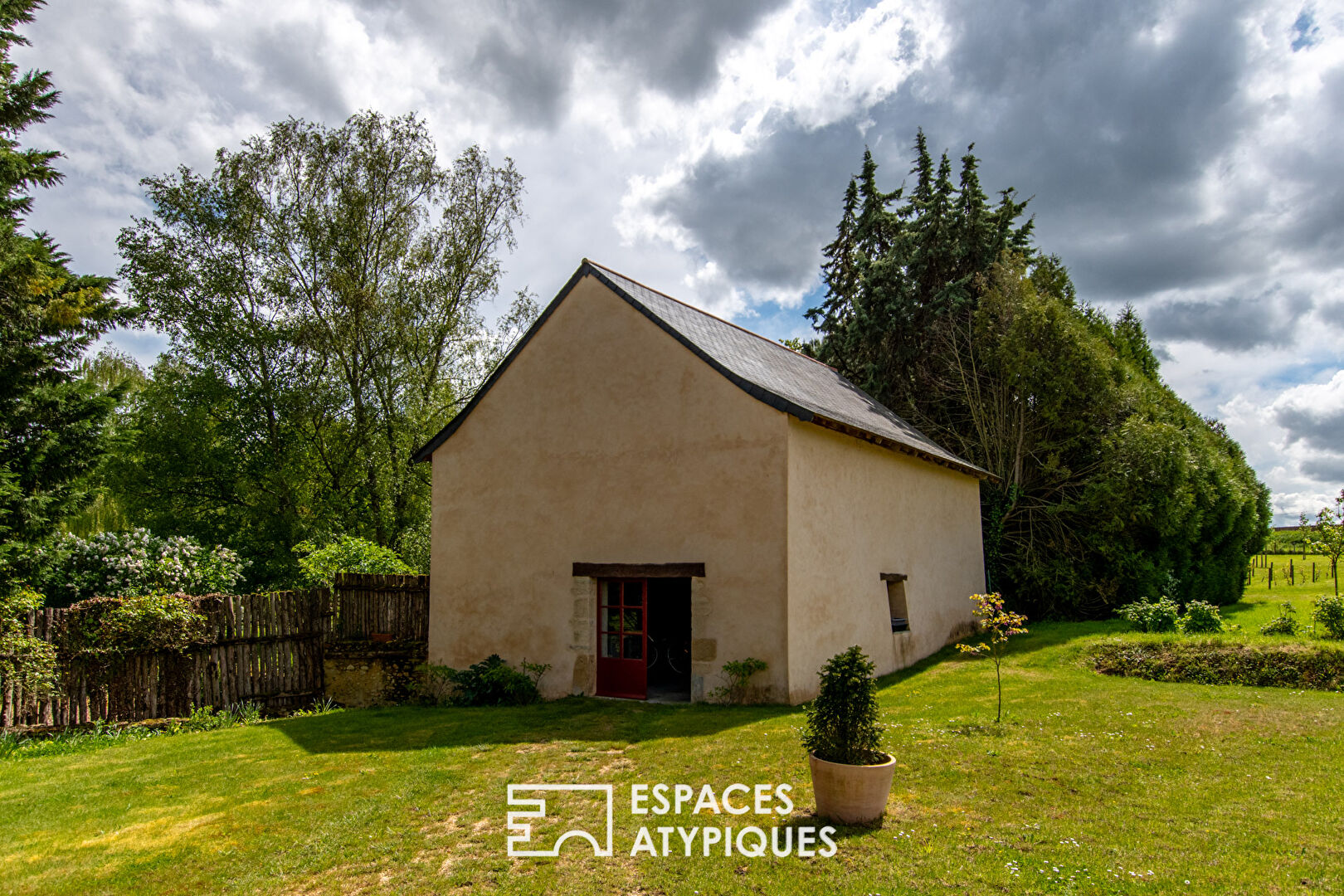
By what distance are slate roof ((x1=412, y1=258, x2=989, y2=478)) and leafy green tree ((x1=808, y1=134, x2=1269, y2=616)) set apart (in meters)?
3.43

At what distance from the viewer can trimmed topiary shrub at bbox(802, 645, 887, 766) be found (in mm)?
5457

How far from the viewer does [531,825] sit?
5801mm

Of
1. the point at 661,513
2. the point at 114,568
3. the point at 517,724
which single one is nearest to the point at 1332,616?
the point at 661,513

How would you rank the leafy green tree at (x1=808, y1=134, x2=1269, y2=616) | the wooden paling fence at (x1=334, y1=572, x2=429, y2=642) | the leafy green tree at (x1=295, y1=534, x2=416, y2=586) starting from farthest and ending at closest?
the leafy green tree at (x1=808, y1=134, x2=1269, y2=616) → the leafy green tree at (x1=295, y1=534, x2=416, y2=586) → the wooden paling fence at (x1=334, y1=572, x2=429, y2=642)

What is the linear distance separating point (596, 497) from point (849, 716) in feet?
23.0

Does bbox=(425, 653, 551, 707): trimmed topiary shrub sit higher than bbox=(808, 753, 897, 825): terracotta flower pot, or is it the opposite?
Answer: bbox=(808, 753, 897, 825): terracotta flower pot

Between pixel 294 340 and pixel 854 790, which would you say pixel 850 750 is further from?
pixel 294 340

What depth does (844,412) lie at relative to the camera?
13.4 m

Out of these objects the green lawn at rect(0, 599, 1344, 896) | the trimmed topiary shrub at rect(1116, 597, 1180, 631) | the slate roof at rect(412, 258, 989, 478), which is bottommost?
the green lawn at rect(0, 599, 1344, 896)

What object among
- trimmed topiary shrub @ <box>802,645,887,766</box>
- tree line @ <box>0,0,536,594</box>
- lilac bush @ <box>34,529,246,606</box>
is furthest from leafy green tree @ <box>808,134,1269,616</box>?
lilac bush @ <box>34,529,246,606</box>

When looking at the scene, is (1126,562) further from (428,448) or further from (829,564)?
(428,448)

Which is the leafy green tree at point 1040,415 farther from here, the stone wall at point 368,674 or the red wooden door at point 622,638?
the stone wall at point 368,674

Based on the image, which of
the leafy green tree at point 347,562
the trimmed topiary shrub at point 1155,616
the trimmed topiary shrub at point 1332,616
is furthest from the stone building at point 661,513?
the trimmed topiary shrub at point 1332,616

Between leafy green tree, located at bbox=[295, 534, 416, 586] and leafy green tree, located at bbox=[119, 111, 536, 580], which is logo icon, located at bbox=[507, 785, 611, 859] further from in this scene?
leafy green tree, located at bbox=[119, 111, 536, 580]
